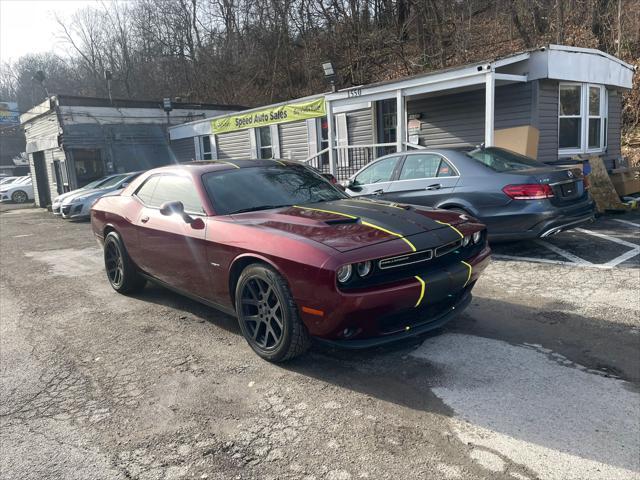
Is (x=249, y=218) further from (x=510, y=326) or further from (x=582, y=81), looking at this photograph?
(x=582, y=81)

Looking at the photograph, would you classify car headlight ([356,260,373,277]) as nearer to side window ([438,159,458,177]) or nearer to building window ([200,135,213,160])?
side window ([438,159,458,177])

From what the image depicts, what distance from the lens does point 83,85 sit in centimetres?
4044

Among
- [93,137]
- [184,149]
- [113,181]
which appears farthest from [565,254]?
[93,137]

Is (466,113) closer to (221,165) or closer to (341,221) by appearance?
(221,165)

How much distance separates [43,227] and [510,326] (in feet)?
46.2

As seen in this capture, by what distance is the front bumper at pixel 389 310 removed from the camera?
10.2 feet

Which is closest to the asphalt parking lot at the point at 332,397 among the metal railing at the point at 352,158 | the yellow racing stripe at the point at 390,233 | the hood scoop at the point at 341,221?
the yellow racing stripe at the point at 390,233

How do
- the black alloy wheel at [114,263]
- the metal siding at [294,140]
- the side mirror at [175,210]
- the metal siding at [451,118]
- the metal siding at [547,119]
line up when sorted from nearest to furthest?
the side mirror at [175,210]
the black alloy wheel at [114,263]
the metal siding at [547,119]
the metal siding at [451,118]
the metal siding at [294,140]

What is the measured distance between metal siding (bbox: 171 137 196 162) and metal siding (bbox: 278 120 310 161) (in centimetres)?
596

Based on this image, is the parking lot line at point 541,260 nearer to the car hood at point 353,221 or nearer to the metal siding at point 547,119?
the car hood at point 353,221

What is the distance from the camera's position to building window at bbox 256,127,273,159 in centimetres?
1668

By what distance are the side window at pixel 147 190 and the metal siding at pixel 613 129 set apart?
11.0 metres

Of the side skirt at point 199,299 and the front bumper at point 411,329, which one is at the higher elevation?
the side skirt at point 199,299

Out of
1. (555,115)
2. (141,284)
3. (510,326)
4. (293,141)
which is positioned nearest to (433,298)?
(510,326)
